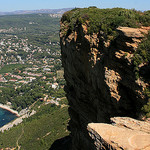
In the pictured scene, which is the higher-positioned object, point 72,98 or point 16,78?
point 72,98

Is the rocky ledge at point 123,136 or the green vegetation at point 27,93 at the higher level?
the rocky ledge at point 123,136

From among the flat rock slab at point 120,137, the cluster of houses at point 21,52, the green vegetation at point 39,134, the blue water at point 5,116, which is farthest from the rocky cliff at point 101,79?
the cluster of houses at point 21,52

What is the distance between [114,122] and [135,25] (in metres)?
6.38

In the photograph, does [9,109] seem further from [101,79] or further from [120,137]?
[120,137]

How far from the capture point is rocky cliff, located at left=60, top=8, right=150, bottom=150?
1028cm

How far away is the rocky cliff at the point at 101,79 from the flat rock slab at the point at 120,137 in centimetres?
4

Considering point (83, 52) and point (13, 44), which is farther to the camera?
point (13, 44)

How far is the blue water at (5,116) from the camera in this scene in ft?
231

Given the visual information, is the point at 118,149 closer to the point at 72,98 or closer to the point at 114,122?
the point at 114,122

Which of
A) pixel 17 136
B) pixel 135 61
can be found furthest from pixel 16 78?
pixel 135 61

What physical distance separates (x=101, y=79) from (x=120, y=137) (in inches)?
244

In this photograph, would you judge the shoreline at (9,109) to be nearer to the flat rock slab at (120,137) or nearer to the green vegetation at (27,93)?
the green vegetation at (27,93)

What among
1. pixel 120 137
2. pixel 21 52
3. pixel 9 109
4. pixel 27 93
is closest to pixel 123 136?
pixel 120 137

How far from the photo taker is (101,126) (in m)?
7.90
